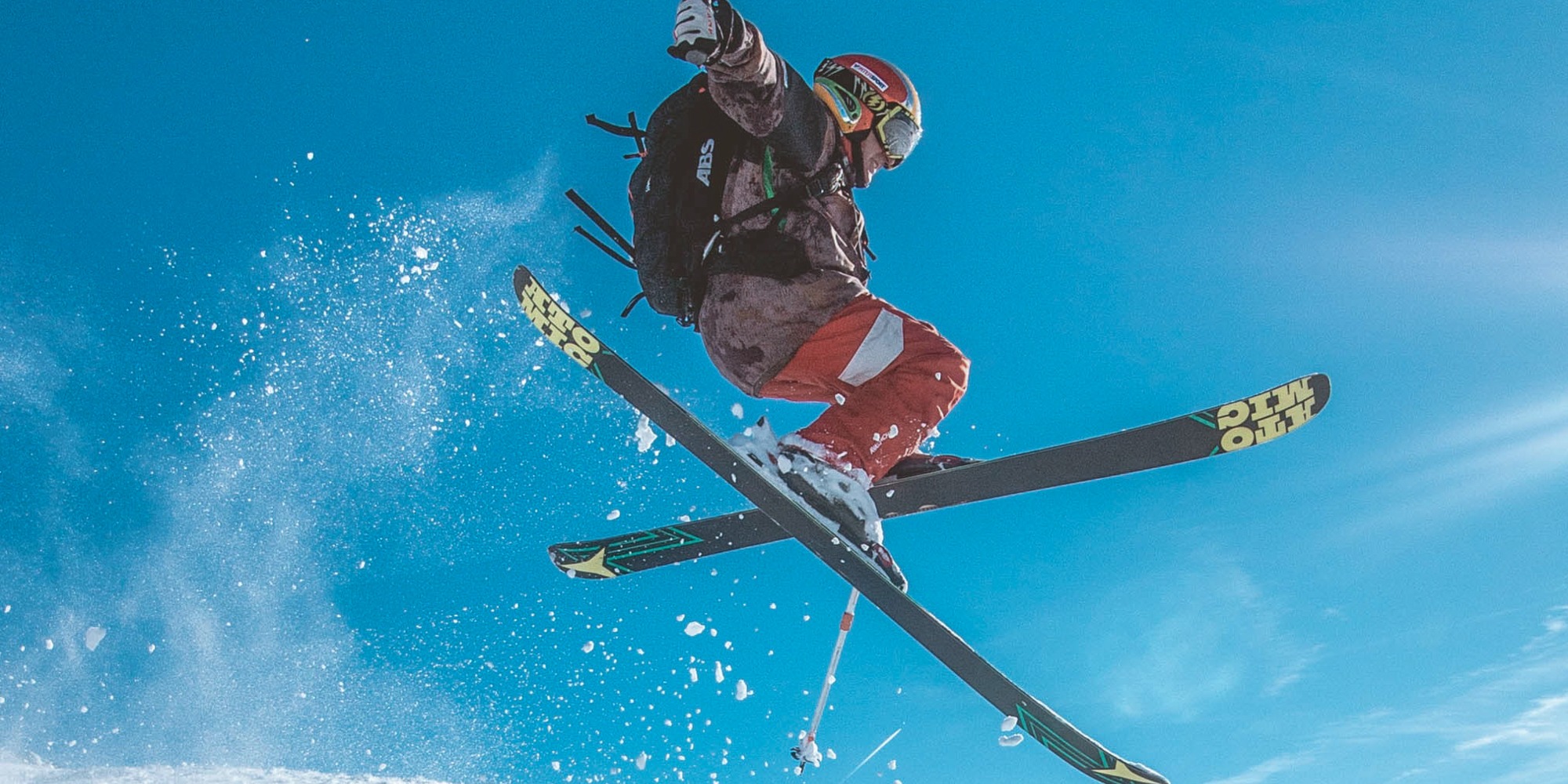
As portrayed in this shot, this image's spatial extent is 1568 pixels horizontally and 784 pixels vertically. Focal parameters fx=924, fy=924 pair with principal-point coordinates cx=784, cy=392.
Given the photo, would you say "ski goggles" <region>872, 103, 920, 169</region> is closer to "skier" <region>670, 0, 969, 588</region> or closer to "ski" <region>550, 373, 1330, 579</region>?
"skier" <region>670, 0, 969, 588</region>

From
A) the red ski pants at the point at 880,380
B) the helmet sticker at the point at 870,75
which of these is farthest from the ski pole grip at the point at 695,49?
the helmet sticker at the point at 870,75

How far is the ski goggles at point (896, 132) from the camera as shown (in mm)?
4070

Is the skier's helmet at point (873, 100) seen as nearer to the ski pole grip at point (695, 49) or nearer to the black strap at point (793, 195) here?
the black strap at point (793, 195)

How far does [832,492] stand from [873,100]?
175cm

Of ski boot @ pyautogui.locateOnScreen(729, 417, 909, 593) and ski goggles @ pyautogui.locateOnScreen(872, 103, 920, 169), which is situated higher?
ski goggles @ pyautogui.locateOnScreen(872, 103, 920, 169)

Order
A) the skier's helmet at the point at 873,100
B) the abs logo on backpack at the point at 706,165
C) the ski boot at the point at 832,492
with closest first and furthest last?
the ski boot at the point at 832,492 < the abs logo on backpack at the point at 706,165 < the skier's helmet at the point at 873,100

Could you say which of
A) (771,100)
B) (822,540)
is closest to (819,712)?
(822,540)

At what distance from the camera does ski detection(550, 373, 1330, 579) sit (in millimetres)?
3791

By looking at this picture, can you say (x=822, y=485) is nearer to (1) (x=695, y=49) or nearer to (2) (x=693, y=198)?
(2) (x=693, y=198)

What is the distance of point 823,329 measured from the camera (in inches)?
144

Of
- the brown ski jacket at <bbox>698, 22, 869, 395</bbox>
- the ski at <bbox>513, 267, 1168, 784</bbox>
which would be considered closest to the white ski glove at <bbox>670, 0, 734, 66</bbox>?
the brown ski jacket at <bbox>698, 22, 869, 395</bbox>

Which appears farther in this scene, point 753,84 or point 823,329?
point 823,329

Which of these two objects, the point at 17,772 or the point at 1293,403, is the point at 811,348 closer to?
the point at 1293,403

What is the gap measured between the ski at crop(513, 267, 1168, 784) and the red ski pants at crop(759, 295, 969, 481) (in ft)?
1.04
